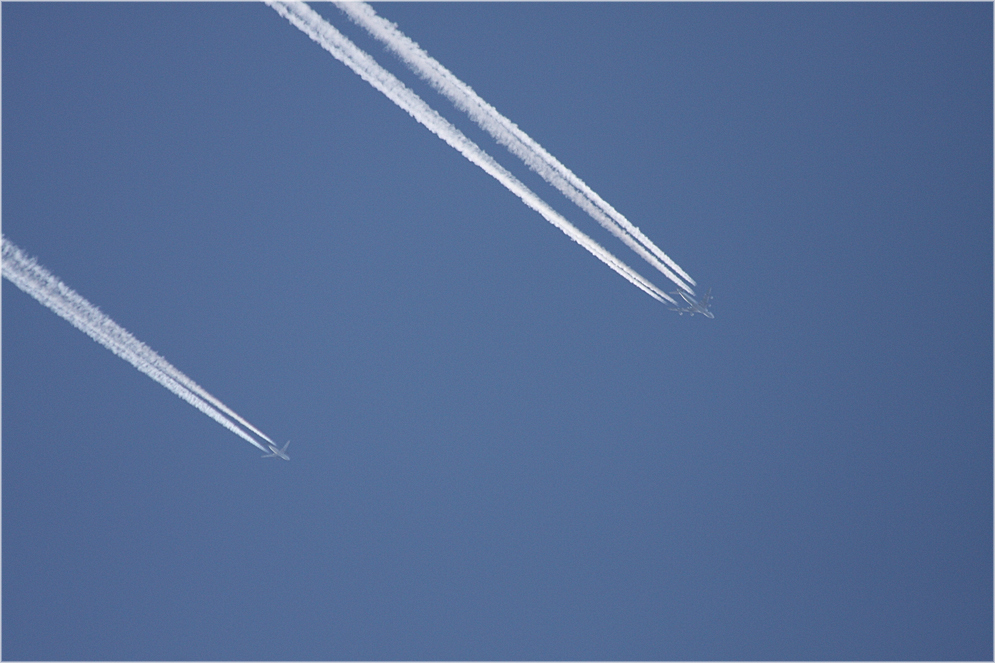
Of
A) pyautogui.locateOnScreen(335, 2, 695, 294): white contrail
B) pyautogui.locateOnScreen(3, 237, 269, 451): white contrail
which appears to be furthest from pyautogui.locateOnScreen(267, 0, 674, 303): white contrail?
pyautogui.locateOnScreen(3, 237, 269, 451): white contrail

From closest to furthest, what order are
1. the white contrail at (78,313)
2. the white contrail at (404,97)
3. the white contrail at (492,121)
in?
1. the white contrail at (492,121)
2. the white contrail at (404,97)
3. the white contrail at (78,313)

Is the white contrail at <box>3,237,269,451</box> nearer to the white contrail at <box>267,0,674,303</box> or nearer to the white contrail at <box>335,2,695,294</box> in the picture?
the white contrail at <box>267,0,674,303</box>

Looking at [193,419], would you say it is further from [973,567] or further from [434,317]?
[973,567]

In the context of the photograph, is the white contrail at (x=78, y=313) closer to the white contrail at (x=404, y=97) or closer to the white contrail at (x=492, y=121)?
the white contrail at (x=404, y=97)

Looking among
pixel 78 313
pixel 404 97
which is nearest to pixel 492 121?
pixel 404 97

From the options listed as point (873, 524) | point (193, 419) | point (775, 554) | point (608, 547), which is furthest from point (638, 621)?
point (193, 419)

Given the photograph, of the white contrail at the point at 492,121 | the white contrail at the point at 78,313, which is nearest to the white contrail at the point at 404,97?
the white contrail at the point at 492,121

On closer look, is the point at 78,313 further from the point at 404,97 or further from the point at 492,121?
the point at 492,121

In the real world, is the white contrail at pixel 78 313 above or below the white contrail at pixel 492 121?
below
